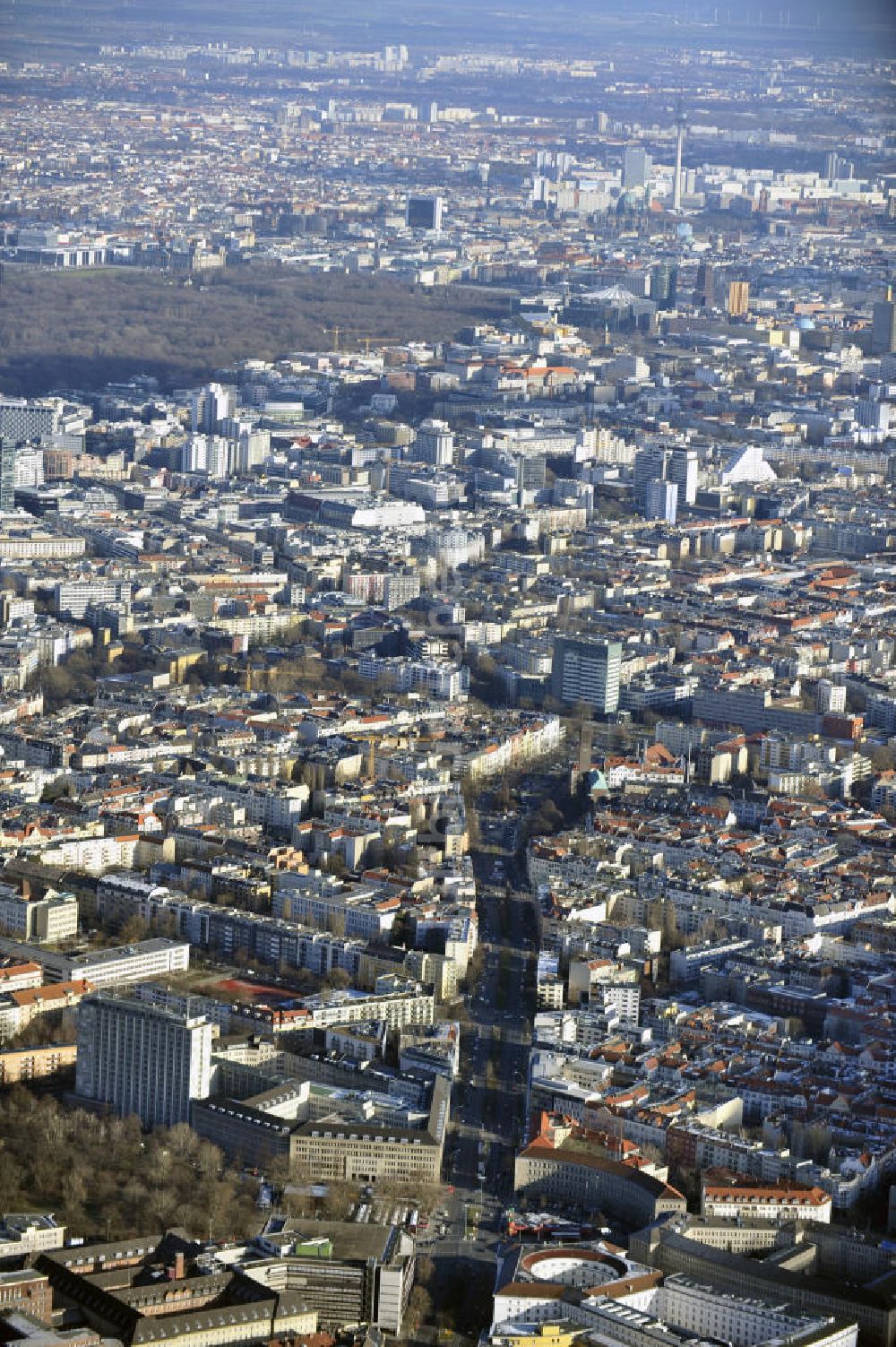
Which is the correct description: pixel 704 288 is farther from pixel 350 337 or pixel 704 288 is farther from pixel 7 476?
pixel 7 476

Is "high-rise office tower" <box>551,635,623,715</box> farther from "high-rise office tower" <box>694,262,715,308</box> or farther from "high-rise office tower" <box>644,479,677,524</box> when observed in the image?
"high-rise office tower" <box>694,262,715,308</box>

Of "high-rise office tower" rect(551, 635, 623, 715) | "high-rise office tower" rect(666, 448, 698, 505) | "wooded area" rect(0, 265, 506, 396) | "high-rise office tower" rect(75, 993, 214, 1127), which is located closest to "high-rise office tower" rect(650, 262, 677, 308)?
"wooded area" rect(0, 265, 506, 396)

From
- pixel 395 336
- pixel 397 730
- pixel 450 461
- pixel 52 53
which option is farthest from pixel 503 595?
pixel 52 53

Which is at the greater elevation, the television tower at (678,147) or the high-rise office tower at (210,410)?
the television tower at (678,147)

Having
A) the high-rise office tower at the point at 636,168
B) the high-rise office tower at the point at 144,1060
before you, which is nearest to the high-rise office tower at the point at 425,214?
the high-rise office tower at the point at 636,168

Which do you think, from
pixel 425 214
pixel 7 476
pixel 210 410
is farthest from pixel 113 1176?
pixel 425 214

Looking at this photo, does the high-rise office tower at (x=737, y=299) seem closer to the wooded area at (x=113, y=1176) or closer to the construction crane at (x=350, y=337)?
the construction crane at (x=350, y=337)
